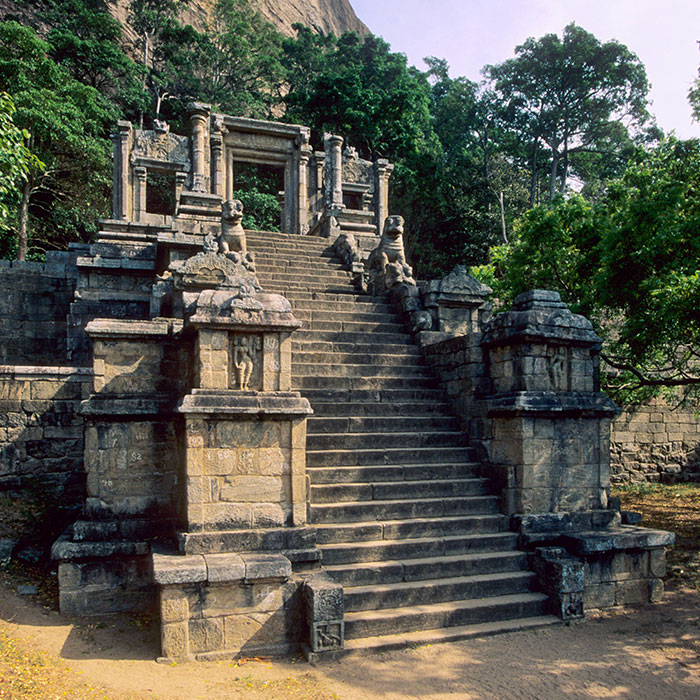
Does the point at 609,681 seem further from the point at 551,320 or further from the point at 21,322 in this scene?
the point at 21,322

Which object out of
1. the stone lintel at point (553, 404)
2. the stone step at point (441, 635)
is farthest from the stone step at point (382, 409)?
the stone step at point (441, 635)

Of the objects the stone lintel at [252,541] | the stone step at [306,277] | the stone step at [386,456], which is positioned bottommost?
the stone lintel at [252,541]

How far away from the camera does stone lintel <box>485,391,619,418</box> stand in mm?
6062

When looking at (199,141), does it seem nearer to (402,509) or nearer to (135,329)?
(135,329)

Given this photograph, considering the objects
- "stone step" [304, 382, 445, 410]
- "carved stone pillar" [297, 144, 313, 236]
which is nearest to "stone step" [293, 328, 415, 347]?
"stone step" [304, 382, 445, 410]

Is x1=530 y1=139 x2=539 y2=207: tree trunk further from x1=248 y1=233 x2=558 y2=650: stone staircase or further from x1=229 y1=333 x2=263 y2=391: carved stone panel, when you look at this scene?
x1=229 y1=333 x2=263 y2=391: carved stone panel

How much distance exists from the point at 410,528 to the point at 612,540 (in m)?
1.99

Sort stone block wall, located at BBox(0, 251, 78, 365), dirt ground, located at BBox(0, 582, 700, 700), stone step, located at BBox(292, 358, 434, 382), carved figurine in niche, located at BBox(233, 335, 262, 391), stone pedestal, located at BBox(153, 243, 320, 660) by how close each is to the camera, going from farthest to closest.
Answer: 1. stone block wall, located at BBox(0, 251, 78, 365)
2. stone step, located at BBox(292, 358, 434, 382)
3. carved figurine in niche, located at BBox(233, 335, 262, 391)
4. stone pedestal, located at BBox(153, 243, 320, 660)
5. dirt ground, located at BBox(0, 582, 700, 700)

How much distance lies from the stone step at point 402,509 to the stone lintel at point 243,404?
44.2 inches

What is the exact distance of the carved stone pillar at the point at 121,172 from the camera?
59.3ft

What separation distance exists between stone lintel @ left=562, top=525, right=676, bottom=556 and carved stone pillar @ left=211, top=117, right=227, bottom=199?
1466 centimetres

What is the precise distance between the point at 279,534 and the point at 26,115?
16759 mm

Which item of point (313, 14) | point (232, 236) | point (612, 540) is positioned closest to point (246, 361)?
point (612, 540)

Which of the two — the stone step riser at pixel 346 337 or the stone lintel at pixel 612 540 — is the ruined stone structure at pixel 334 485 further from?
the stone step riser at pixel 346 337
